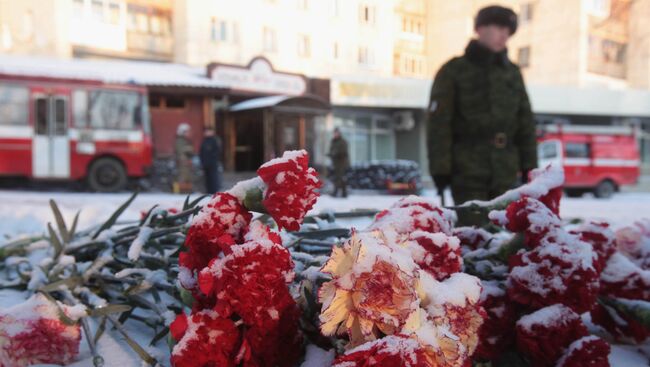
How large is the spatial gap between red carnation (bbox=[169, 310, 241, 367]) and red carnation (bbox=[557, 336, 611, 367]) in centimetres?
40

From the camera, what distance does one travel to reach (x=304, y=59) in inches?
1019

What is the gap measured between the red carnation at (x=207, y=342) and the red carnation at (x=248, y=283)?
0.02 m

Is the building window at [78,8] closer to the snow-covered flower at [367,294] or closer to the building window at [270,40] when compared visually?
the building window at [270,40]

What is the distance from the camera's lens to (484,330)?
0.73m

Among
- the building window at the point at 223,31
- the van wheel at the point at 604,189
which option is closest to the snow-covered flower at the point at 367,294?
the van wheel at the point at 604,189

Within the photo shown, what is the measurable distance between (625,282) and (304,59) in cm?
2571

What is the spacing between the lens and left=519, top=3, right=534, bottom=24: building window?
107 ft

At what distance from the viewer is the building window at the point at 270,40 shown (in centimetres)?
2539

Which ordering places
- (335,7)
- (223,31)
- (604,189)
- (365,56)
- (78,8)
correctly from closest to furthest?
(604,189) → (78,8) → (223,31) → (335,7) → (365,56)

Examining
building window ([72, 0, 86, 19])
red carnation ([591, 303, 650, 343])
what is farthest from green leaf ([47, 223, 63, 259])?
building window ([72, 0, 86, 19])

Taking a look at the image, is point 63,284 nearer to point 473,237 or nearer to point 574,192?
point 473,237

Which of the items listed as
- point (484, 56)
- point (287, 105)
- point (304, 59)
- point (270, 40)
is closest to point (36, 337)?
point (484, 56)

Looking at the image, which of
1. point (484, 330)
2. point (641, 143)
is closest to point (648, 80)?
point (641, 143)

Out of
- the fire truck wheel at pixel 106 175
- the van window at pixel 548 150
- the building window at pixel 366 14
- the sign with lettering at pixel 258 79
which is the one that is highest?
the building window at pixel 366 14
